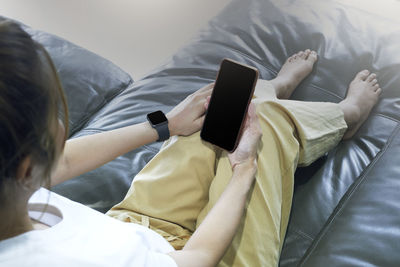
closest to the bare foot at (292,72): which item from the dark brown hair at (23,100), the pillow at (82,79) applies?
the pillow at (82,79)

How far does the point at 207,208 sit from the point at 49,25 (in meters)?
1.66

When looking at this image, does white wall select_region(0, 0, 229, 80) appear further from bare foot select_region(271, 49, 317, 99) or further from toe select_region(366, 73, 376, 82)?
toe select_region(366, 73, 376, 82)

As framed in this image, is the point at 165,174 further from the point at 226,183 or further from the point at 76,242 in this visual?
the point at 76,242

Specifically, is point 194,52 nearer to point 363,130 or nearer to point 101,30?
point 363,130

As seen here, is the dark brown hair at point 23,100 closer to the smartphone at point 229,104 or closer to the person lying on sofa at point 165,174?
the person lying on sofa at point 165,174

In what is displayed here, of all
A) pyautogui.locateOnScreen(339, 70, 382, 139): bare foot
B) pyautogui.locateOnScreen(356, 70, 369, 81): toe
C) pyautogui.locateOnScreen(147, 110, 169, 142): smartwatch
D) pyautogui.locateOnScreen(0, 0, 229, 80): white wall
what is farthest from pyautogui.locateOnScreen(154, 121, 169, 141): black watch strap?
pyautogui.locateOnScreen(0, 0, 229, 80): white wall

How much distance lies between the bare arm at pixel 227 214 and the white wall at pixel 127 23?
119 cm

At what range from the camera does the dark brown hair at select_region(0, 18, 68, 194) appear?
42 cm

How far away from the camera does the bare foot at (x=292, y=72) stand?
1147 millimetres

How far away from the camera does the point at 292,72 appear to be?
3.84ft

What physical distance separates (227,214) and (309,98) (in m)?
0.55

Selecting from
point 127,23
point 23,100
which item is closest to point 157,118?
point 23,100

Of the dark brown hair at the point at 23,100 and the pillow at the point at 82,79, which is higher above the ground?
the dark brown hair at the point at 23,100

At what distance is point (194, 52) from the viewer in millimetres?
1353
